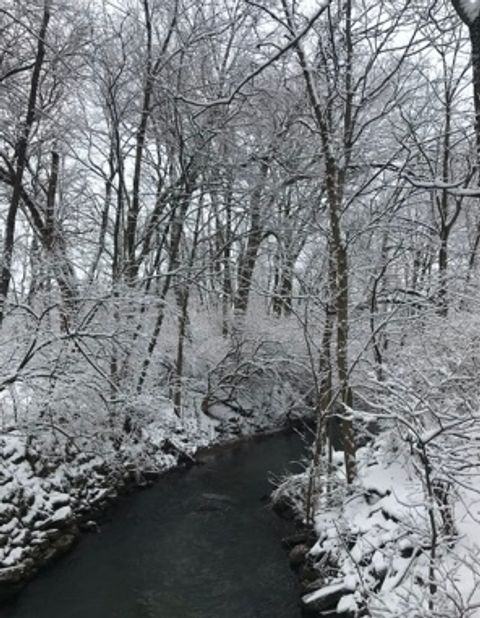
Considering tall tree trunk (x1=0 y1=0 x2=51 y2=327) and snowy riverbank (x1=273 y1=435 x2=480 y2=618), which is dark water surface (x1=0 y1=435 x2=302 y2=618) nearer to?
snowy riverbank (x1=273 y1=435 x2=480 y2=618)

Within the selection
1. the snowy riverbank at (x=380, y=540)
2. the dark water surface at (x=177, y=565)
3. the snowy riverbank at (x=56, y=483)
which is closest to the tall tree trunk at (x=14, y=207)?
the snowy riverbank at (x=56, y=483)

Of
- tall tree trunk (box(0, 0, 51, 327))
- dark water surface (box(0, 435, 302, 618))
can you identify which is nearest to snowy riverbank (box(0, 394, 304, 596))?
dark water surface (box(0, 435, 302, 618))

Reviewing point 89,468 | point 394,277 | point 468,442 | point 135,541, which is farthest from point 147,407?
point 468,442

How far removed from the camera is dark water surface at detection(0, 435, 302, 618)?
6969 millimetres

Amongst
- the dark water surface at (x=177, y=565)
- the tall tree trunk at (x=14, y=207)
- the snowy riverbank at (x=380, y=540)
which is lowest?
the dark water surface at (x=177, y=565)

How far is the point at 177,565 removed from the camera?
8273mm

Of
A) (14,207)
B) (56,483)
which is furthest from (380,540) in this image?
(14,207)

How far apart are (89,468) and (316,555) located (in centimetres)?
528

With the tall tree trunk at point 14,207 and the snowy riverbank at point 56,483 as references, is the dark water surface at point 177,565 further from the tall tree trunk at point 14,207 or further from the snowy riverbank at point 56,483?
the tall tree trunk at point 14,207

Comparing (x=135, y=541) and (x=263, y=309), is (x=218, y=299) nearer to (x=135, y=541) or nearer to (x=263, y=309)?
(x=263, y=309)

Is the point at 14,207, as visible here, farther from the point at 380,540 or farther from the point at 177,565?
the point at 380,540

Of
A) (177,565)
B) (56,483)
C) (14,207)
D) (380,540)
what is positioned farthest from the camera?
(56,483)

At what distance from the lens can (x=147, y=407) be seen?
10852 millimetres

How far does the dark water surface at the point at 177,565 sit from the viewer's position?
6.97m
